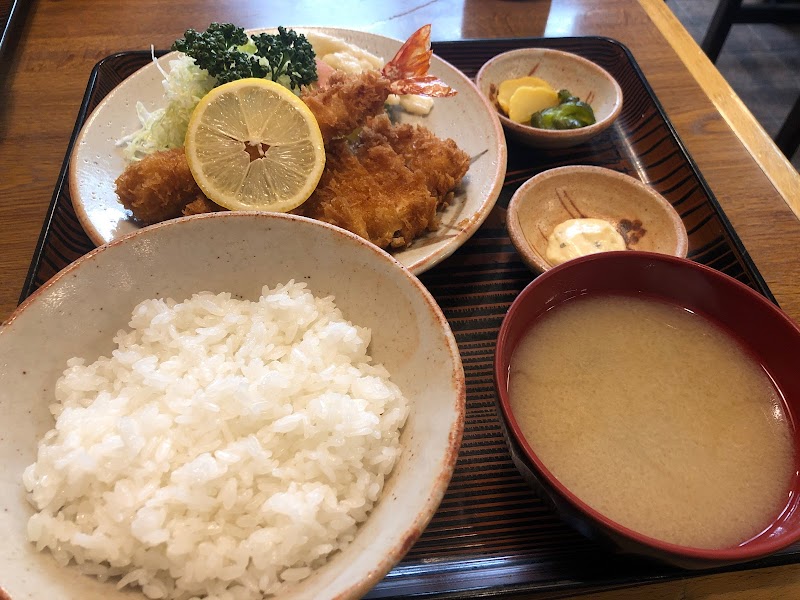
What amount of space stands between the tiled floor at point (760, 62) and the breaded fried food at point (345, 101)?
3.66 metres

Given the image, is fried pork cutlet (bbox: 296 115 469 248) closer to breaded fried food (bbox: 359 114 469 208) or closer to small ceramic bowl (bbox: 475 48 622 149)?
breaded fried food (bbox: 359 114 469 208)

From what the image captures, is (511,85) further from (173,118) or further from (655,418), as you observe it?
(655,418)

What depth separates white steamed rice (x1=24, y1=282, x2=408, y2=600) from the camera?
97cm

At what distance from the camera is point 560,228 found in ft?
6.22

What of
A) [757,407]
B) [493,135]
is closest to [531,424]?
[757,407]

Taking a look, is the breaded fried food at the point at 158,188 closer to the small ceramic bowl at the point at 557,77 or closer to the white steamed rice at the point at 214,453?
the white steamed rice at the point at 214,453

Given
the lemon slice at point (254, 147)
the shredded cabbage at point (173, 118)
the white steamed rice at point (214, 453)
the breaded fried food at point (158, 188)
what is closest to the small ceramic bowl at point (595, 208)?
the lemon slice at point (254, 147)

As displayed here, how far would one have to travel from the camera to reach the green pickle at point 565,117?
2193 millimetres

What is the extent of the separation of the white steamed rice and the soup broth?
0.38 meters

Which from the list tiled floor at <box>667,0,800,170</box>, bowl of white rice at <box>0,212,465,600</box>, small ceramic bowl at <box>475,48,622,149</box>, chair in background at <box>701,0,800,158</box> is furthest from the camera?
tiled floor at <box>667,0,800,170</box>

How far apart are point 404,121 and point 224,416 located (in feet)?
5.28

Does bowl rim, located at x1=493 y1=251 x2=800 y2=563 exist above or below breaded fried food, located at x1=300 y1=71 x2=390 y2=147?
below

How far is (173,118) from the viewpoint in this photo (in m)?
2.05

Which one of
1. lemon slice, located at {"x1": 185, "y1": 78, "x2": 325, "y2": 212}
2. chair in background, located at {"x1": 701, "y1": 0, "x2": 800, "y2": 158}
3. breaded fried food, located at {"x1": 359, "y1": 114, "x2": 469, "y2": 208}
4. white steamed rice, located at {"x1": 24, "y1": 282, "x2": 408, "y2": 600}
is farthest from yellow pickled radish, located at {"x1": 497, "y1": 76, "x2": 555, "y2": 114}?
chair in background, located at {"x1": 701, "y1": 0, "x2": 800, "y2": 158}
